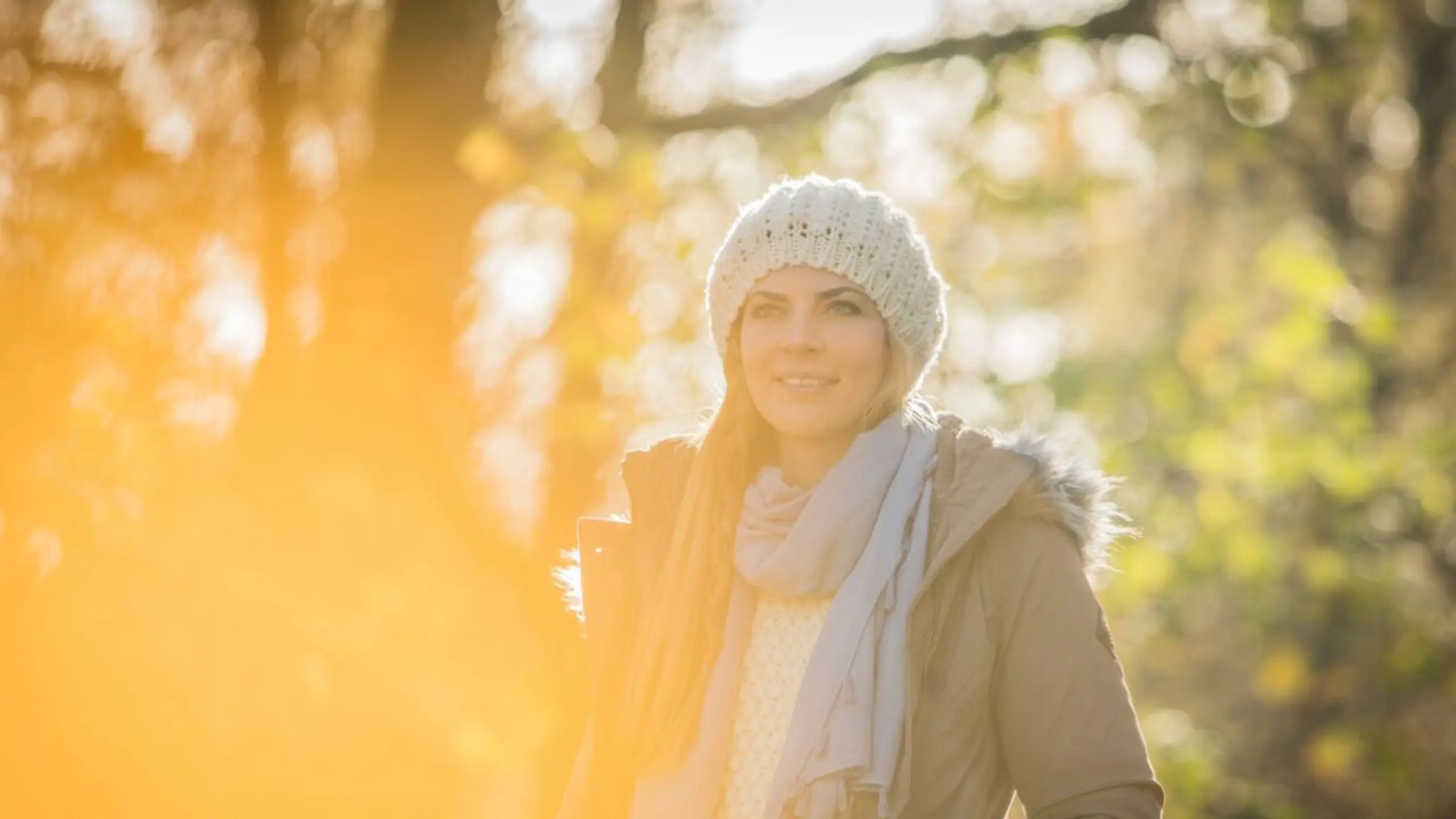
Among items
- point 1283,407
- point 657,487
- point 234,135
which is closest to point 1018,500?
point 657,487

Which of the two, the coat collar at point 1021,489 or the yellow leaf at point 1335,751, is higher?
the yellow leaf at point 1335,751

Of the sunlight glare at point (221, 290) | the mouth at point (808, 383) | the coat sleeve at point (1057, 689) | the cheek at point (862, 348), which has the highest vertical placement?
the sunlight glare at point (221, 290)

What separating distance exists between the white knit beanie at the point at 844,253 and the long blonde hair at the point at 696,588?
0.06 meters

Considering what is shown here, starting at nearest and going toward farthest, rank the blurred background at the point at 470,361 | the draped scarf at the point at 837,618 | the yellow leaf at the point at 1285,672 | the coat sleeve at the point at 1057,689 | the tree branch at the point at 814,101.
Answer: the coat sleeve at the point at 1057,689
the draped scarf at the point at 837,618
the blurred background at the point at 470,361
the tree branch at the point at 814,101
the yellow leaf at the point at 1285,672

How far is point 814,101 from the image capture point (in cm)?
699

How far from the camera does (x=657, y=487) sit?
11.0ft

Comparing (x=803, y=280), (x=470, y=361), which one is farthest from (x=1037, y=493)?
(x=470, y=361)

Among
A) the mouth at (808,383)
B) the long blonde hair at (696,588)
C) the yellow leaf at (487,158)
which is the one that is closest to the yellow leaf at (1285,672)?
the yellow leaf at (487,158)

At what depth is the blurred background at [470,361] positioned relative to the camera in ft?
17.7

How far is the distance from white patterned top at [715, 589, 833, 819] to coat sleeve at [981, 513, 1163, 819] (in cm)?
39

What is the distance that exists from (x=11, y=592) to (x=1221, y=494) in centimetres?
717

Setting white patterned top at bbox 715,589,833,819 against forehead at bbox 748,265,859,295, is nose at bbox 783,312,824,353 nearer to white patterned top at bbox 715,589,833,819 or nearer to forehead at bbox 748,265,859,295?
forehead at bbox 748,265,859,295

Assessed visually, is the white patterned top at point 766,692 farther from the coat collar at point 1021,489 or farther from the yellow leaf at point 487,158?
the yellow leaf at point 487,158

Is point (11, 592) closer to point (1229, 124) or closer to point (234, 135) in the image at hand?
point (234, 135)
